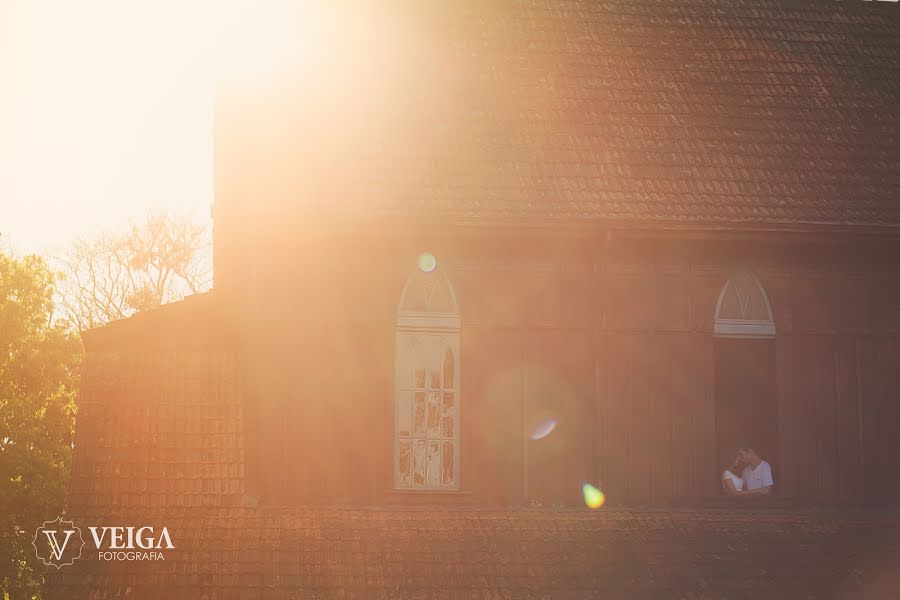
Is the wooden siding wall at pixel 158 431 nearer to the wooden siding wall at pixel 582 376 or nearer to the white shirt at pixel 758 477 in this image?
the wooden siding wall at pixel 582 376

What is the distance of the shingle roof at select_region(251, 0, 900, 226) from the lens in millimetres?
15789

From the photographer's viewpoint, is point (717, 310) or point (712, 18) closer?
point (717, 310)

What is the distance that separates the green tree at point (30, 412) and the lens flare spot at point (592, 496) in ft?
64.1

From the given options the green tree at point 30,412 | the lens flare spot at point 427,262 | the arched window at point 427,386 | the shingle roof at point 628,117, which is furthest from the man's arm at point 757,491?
the green tree at point 30,412

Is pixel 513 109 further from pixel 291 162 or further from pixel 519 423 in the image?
pixel 519 423

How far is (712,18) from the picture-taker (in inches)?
753

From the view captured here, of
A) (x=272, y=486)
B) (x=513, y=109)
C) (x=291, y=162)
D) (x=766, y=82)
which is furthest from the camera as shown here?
(x=766, y=82)

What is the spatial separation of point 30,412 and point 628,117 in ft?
71.4

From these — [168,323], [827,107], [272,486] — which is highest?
[827,107]

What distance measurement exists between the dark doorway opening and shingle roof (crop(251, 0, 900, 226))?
5.64ft

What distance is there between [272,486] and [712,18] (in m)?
9.84

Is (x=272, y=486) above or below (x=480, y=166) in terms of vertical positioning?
below

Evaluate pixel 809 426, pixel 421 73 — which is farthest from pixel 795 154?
pixel 421 73

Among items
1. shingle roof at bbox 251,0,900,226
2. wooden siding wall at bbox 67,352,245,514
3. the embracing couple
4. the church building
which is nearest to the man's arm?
the embracing couple
